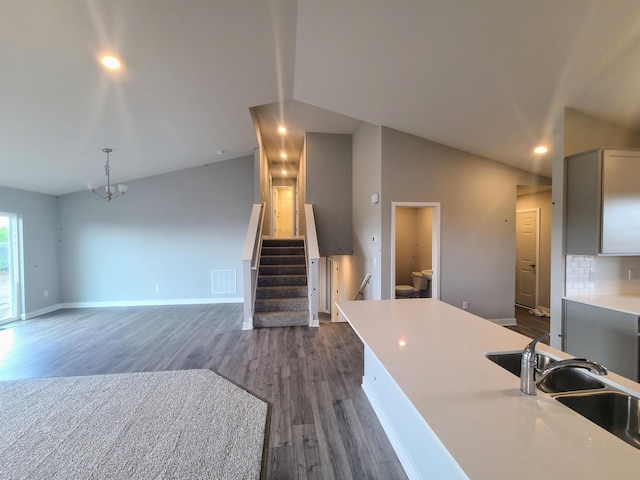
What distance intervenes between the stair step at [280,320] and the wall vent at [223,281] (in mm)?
2086

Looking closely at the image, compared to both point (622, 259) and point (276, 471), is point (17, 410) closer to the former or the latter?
point (276, 471)

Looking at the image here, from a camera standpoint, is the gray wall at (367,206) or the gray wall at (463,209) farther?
the gray wall at (367,206)

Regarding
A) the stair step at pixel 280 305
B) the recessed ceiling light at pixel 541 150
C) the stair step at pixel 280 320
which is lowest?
the stair step at pixel 280 320

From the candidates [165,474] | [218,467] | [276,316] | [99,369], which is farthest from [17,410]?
[276,316]

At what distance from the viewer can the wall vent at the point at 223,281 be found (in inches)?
248

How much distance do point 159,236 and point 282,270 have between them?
300 cm

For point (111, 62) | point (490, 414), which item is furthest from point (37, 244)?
point (490, 414)

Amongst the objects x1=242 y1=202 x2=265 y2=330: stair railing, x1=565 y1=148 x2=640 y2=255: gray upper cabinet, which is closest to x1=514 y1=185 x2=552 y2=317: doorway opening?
x1=565 y1=148 x2=640 y2=255: gray upper cabinet

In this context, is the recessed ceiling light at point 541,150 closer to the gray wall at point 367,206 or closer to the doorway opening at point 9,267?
the gray wall at point 367,206

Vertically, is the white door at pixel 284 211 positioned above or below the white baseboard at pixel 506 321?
above

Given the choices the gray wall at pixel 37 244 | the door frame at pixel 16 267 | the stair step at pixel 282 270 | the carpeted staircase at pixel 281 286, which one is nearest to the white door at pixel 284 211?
the carpeted staircase at pixel 281 286

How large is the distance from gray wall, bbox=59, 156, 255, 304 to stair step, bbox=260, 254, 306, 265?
106 cm

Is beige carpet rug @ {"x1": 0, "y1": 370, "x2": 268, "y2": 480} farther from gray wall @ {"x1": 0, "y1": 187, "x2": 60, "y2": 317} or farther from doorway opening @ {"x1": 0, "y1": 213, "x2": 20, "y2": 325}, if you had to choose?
gray wall @ {"x1": 0, "y1": 187, "x2": 60, "y2": 317}

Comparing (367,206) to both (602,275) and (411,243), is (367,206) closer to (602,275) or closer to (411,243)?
(411,243)
